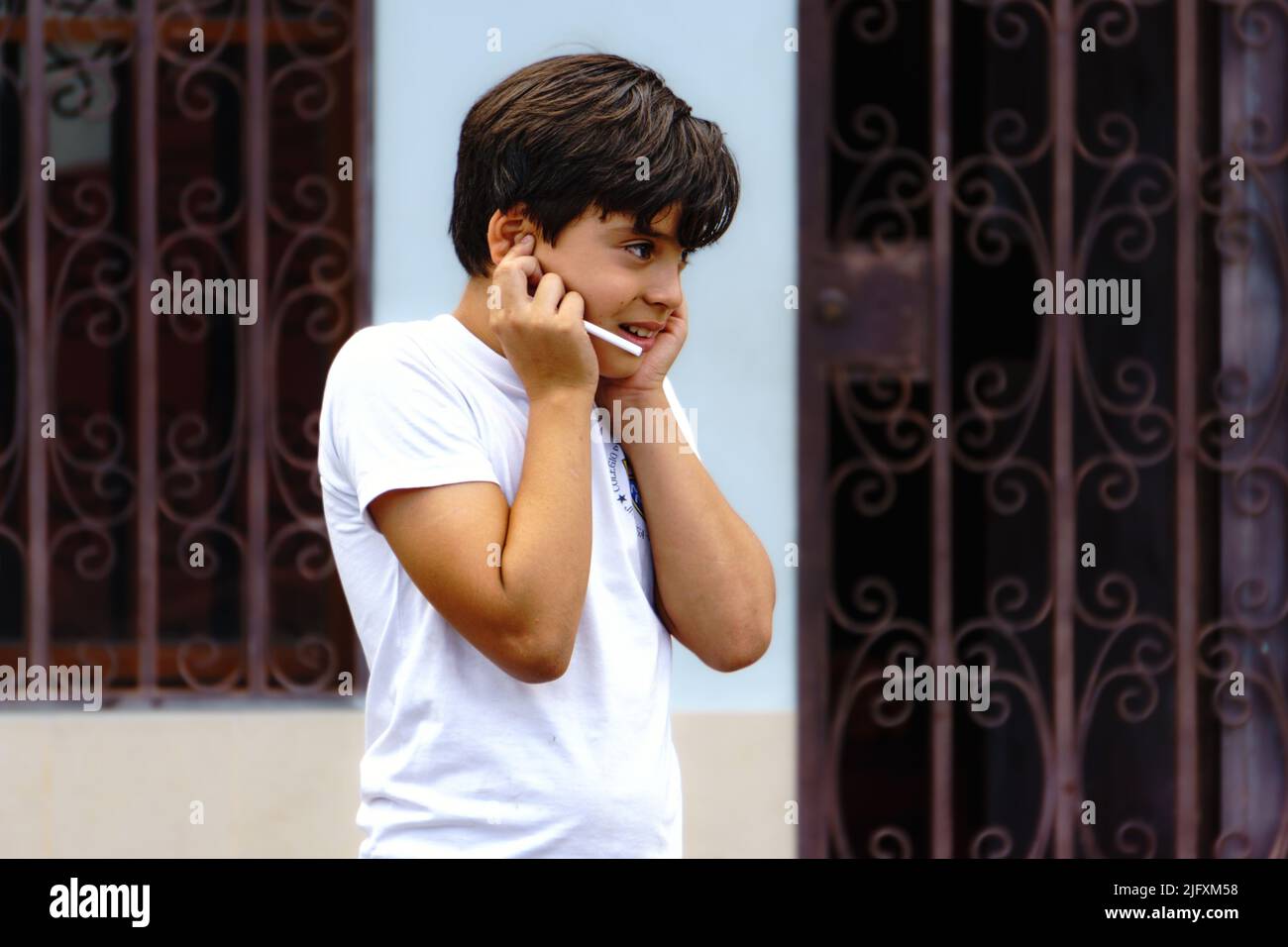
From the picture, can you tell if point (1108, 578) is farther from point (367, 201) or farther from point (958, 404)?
point (367, 201)

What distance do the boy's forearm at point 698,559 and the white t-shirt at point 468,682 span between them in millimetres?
A: 43

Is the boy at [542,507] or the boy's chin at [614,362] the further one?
the boy's chin at [614,362]

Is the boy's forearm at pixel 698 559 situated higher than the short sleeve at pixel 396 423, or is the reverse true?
the short sleeve at pixel 396 423

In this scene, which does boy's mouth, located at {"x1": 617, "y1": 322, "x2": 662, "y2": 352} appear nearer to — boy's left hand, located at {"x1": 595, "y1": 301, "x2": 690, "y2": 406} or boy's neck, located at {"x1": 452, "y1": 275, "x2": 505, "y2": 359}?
boy's left hand, located at {"x1": 595, "y1": 301, "x2": 690, "y2": 406}

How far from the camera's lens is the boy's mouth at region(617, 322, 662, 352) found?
166 cm

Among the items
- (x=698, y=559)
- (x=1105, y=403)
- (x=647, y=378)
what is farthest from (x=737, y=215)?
(x=698, y=559)

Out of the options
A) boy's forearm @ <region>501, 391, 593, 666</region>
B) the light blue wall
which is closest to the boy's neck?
boy's forearm @ <region>501, 391, 593, 666</region>

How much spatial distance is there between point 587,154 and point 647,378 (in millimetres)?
256

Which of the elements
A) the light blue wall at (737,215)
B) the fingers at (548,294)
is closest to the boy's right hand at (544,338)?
the fingers at (548,294)

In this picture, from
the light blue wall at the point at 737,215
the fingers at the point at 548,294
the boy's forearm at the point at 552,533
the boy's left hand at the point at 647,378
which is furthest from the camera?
the light blue wall at the point at 737,215

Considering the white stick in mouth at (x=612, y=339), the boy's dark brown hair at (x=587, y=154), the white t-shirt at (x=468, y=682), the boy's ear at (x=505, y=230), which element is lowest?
the white t-shirt at (x=468, y=682)

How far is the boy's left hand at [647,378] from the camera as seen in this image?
1.71 meters

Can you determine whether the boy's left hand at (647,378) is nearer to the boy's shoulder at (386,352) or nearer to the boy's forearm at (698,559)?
the boy's forearm at (698,559)

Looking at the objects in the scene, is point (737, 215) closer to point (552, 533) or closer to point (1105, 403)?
point (1105, 403)
